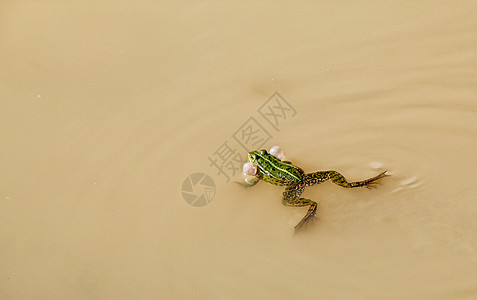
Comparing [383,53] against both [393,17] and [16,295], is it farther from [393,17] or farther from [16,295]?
[16,295]

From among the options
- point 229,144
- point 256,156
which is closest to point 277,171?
point 256,156

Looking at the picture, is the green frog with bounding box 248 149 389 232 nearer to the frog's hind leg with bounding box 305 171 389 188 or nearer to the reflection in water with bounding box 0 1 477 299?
the frog's hind leg with bounding box 305 171 389 188

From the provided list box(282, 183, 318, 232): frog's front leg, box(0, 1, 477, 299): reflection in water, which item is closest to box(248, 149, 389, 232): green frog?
box(282, 183, 318, 232): frog's front leg

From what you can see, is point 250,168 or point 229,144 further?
point 229,144

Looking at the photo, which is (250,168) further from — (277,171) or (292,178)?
(292,178)

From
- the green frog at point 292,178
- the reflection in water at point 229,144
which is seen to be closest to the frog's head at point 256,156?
the green frog at point 292,178

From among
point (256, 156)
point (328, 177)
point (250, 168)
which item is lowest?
point (250, 168)

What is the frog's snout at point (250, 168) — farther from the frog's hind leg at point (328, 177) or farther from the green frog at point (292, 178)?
the frog's hind leg at point (328, 177)
